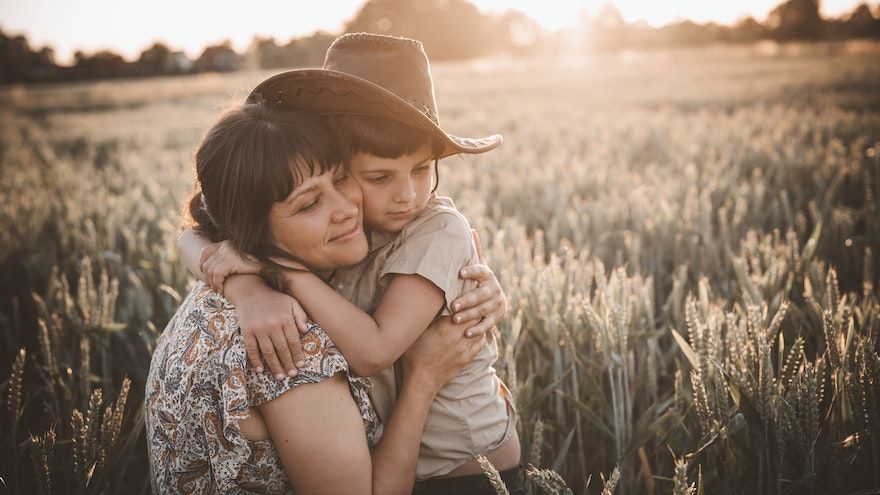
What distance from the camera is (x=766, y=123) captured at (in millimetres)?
7398

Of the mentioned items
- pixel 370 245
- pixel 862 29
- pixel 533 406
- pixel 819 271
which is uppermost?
pixel 862 29

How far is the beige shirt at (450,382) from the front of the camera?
146 cm

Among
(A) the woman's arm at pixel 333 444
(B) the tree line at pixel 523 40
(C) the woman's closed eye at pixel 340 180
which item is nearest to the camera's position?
(A) the woman's arm at pixel 333 444

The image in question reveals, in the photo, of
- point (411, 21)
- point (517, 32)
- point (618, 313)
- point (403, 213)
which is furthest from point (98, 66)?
point (618, 313)

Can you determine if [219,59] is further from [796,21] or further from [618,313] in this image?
[796,21]

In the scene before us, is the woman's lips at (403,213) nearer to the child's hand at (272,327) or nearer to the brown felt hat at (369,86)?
the brown felt hat at (369,86)

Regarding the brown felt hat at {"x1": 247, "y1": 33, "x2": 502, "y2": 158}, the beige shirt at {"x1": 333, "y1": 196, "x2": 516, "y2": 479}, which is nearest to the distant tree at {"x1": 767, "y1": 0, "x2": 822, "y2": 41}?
the brown felt hat at {"x1": 247, "y1": 33, "x2": 502, "y2": 158}

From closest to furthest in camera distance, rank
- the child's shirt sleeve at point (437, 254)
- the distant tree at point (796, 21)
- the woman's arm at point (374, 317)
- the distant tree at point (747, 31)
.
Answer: the woman's arm at point (374, 317)
the child's shirt sleeve at point (437, 254)
the distant tree at point (747, 31)
the distant tree at point (796, 21)

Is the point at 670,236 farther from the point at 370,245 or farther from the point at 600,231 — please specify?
the point at 370,245

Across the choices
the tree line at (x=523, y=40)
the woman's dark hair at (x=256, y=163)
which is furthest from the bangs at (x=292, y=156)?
the tree line at (x=523, y=40)

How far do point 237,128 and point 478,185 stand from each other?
12.5 feet

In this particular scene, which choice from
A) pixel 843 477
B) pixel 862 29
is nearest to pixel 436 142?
pixel 843 477

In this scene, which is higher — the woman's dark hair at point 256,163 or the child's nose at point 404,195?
the woman's dark hair at point 256,163

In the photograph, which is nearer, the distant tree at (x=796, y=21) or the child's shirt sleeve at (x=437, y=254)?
the child's shirt sleeve at (x=437, y=254)
